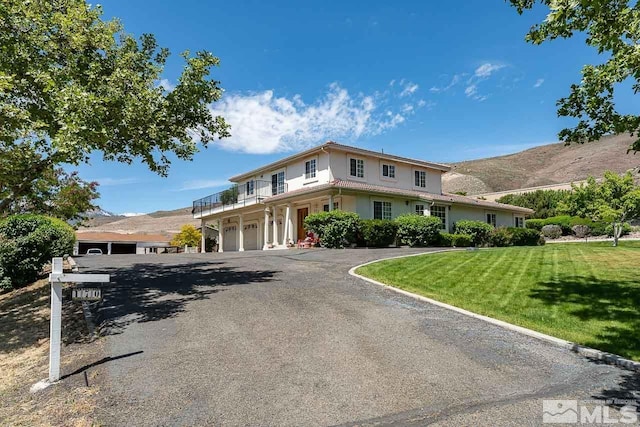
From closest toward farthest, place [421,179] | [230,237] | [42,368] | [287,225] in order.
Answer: [42,368] → [287,225] → [421,179] → [230,237]

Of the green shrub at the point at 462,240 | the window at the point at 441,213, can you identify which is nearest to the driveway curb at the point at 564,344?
the green shrub at the point at 462,240

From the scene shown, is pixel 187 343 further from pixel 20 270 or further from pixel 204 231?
pixel 204 231

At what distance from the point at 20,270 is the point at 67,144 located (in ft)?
21.6

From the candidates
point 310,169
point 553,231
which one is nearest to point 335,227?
point 310,169

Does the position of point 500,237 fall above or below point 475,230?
below

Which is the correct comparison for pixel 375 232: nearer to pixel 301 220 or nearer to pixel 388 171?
pixel 301 220

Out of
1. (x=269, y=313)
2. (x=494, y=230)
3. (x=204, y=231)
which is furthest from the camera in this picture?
(x=204, y=231)

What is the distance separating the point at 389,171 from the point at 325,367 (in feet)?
78.6

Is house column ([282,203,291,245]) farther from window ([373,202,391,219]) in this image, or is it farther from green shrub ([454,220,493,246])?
green shrub ([454,220,493,246])

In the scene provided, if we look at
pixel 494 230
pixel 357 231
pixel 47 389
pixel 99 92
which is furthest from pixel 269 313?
pixel 494 230

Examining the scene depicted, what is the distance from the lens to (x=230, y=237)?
36.6 meters

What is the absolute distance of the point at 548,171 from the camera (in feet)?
304

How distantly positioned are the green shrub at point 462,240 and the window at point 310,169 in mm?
10010

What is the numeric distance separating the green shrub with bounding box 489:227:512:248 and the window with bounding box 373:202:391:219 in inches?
333
